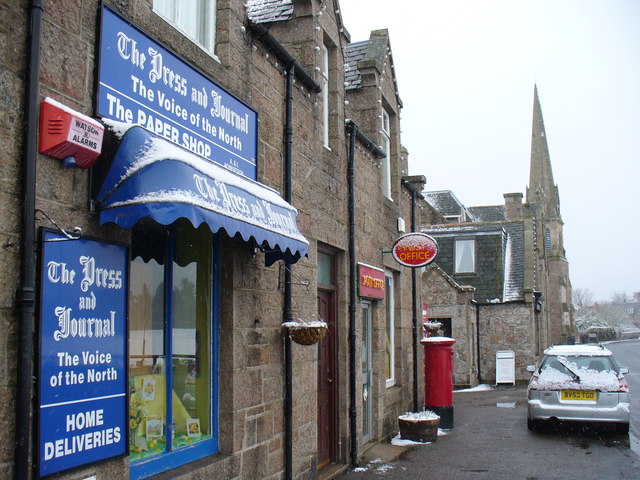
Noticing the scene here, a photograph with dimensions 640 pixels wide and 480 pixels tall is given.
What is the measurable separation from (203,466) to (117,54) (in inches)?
127

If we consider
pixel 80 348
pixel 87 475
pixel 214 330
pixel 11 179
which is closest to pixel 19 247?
pixel 11 179

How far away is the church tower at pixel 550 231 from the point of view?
4988 centimetres

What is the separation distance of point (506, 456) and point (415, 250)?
348 cm

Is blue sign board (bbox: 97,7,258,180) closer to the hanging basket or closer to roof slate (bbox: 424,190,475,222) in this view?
the hanging basket

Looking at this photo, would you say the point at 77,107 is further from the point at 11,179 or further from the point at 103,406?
the point at 103,406

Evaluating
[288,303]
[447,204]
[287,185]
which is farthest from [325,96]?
[447,204]

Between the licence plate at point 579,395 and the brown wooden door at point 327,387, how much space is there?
4.80 m

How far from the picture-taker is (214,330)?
611cm

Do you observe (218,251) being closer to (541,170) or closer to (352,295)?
(352,295)

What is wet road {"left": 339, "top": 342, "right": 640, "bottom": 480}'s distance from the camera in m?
8.94

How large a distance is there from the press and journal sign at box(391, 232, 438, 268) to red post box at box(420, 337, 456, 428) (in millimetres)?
2178

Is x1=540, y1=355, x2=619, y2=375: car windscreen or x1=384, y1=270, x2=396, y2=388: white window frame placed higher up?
x1=384, y1=270, x2=396, y2=388: white window frame

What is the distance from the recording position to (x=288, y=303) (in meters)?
7.28

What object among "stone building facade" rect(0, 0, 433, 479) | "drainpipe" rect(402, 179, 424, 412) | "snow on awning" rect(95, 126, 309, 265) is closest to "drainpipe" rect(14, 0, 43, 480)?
"stone building facade" rect(0, 0, 433, 479)
